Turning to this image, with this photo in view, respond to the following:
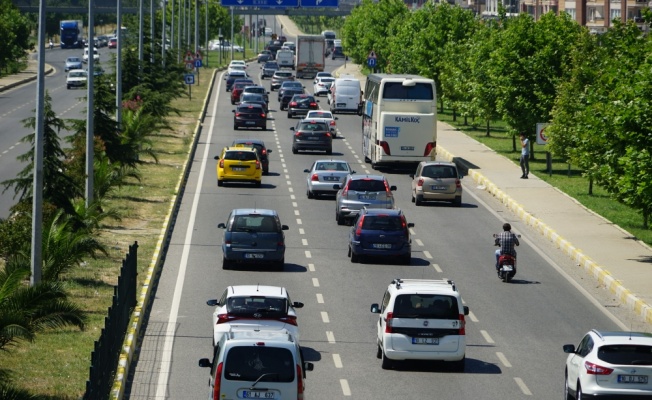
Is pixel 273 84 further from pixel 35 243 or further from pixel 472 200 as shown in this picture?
pixel 35 243

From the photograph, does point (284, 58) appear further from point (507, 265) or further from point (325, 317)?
point (325, 317)

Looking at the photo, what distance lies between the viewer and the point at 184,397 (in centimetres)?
2200

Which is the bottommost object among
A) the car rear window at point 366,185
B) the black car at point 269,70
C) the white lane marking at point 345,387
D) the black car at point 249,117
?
the white lane marking at point 345,387

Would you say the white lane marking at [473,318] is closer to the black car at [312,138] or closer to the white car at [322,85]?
the black car at [312,138]

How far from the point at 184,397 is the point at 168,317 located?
6.98 metres

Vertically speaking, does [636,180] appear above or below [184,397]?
above

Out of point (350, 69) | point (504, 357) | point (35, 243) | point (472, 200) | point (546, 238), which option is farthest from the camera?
point (350, 69)

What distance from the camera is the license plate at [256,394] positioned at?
18.8 meters

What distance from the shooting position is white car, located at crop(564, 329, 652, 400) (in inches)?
796

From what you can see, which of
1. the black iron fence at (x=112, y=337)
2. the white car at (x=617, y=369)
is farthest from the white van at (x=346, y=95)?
the white car at (x=617, y=369)

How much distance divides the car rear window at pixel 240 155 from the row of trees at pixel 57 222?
3.75 m

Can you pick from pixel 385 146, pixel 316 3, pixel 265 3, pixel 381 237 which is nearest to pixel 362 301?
pixel 381 237

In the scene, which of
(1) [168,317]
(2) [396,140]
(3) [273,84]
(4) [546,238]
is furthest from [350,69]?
(1) [168,317]

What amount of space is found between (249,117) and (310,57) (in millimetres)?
54713
